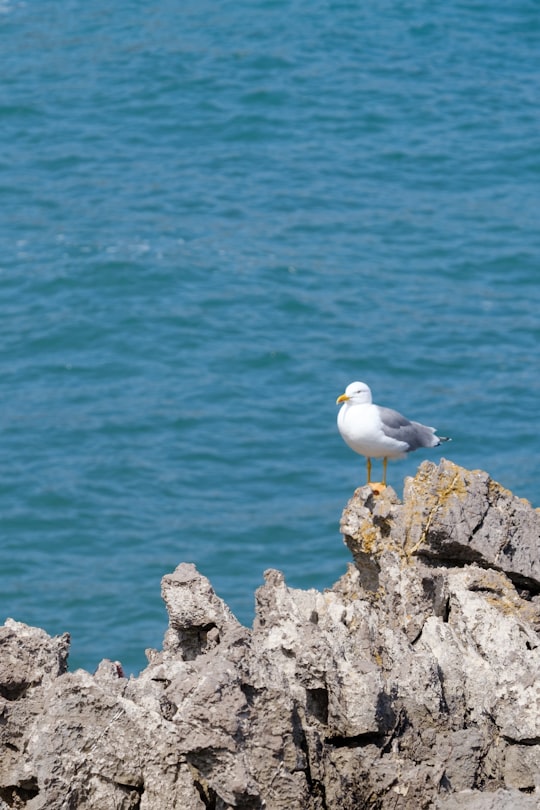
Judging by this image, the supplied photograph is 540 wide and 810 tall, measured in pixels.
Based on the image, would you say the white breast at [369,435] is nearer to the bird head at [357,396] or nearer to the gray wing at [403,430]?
the gray wing at [403,430]

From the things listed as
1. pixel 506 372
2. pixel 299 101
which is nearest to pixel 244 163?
pixel 299 101

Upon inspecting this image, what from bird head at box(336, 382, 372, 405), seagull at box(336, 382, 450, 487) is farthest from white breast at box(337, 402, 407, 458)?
bird head at box(336, 382, 372, 405)

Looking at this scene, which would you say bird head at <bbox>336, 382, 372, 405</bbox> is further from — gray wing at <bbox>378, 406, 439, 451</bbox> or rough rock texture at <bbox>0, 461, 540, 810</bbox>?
rough rock texture at <bbox>0, 461, 540, 810</bbox>

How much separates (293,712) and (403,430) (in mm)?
8113

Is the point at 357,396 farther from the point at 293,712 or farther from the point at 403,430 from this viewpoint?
the point at 293,712

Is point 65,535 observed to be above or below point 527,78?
below

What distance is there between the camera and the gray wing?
15695 mm

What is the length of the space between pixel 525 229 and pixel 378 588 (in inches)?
1278

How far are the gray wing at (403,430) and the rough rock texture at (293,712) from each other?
5914mm

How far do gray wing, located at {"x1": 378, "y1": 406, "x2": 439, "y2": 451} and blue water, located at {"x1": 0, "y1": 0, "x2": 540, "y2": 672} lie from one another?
10.7 meters

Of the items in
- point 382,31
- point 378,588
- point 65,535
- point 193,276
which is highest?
point 382,31

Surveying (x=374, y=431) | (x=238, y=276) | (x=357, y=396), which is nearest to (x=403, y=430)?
(x=374, y=431)

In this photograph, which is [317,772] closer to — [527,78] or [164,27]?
[527,78]

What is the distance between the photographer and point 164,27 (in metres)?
52.5
